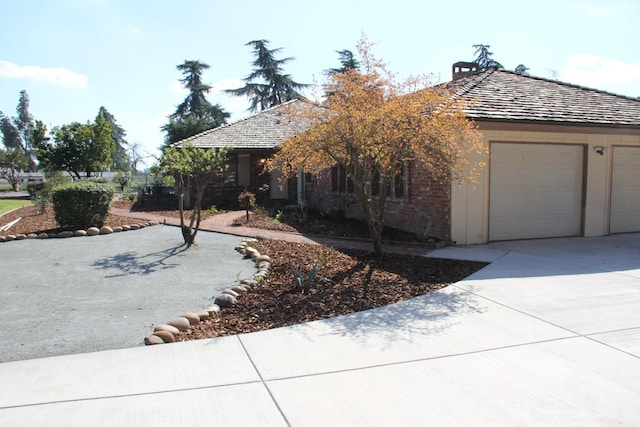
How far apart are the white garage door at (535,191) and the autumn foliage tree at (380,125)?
2765 millimetres

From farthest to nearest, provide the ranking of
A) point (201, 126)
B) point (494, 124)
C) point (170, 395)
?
point (201, 126)
point (494, 124)
point (170, 395)

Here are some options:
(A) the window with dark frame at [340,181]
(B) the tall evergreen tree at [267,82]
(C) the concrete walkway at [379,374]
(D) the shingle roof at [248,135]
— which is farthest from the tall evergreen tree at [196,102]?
(C) the concrete walkway at [379,374]

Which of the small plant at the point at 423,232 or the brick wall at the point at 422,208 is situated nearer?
the brick wall at the point at 422,208

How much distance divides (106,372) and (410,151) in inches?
224

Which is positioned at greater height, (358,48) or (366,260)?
(358,48)

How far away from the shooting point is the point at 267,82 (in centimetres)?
3859

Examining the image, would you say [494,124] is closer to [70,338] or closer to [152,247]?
[152,247]

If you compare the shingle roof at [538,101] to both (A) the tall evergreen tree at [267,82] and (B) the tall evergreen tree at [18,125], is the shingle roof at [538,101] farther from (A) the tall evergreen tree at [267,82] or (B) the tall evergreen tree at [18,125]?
(B) the tall evergreen tree at [18,125]

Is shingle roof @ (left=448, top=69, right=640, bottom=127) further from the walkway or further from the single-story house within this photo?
the walkway

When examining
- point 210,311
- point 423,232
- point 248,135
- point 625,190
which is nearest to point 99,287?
point 210,311

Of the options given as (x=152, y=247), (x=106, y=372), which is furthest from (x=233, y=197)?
(x=106, y=372)

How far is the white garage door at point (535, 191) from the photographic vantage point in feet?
35.8

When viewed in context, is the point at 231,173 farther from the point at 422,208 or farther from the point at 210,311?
the point at 210,311

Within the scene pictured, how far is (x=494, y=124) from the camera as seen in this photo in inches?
405
